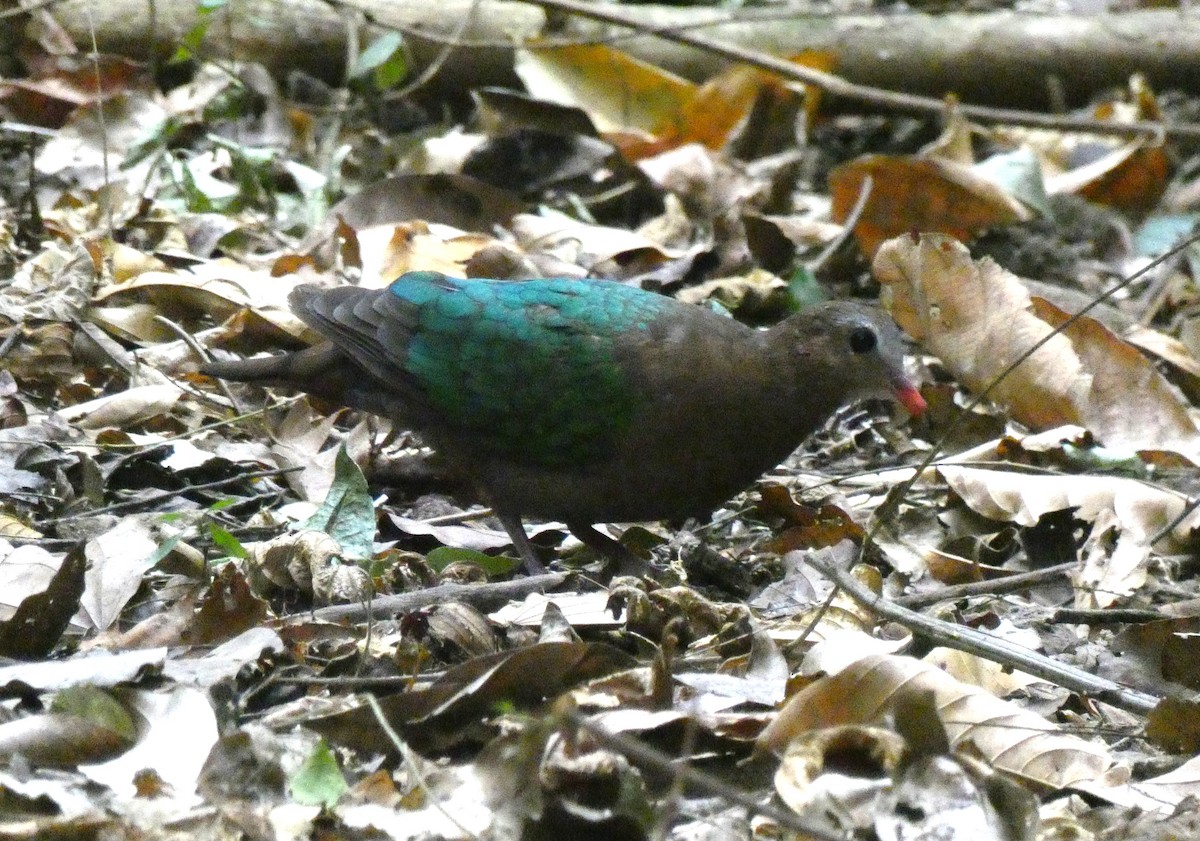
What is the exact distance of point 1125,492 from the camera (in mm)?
5074

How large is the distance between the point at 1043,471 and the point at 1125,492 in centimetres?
29

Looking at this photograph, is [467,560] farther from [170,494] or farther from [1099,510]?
[1099,510]

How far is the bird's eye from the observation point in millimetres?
5055

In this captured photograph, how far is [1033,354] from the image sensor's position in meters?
5.78

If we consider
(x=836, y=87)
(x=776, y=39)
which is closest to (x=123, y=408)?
(x=836, y=87)

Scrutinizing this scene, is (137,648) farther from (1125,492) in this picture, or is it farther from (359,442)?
(1125,492)

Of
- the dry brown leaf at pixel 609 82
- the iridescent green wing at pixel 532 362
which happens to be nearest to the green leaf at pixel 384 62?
the dry brown leaf at pixel 609 82

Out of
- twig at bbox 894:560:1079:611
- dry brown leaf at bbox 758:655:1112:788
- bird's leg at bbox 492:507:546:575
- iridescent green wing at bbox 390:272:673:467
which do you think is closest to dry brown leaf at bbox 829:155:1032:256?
iridescent green wing at bbox 390:272:673:467

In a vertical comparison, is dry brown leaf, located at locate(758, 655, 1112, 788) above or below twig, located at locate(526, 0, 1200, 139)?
below

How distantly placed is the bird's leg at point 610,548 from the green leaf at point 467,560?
→ 0.33 m

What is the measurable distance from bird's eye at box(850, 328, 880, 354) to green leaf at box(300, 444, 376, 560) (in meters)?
1.61

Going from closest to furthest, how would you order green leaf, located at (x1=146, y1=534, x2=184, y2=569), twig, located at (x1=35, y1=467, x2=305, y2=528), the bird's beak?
green leaf, located at (x1=146, y1=534, x2=184, y2=569) < twig, located at (x1=35, y1=467, x2=305, y2=528) < the bird's beak

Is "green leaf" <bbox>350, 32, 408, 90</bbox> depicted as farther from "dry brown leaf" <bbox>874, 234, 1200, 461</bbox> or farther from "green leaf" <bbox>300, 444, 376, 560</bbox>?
"green leaf" <bbox>300, 444, 376, 560</bbox>

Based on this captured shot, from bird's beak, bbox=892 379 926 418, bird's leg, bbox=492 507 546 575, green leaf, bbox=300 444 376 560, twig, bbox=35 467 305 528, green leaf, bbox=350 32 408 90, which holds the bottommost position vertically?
bird's leg, bbox=492 507 546 575
